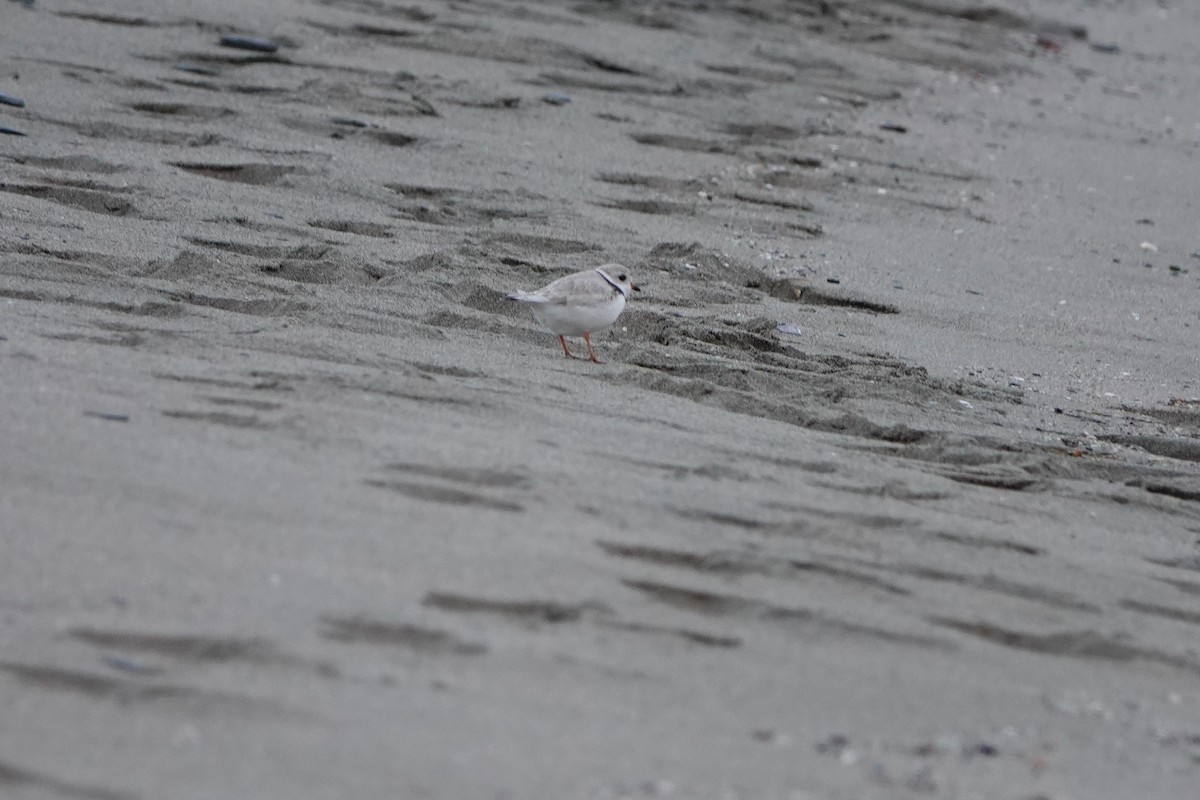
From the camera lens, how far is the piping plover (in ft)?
16.1

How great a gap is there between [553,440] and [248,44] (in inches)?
200

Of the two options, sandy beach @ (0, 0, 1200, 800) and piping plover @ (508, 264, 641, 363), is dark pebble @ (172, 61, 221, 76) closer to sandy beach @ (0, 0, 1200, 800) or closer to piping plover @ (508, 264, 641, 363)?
sandy beach @ (0, 0, 1200, 800)

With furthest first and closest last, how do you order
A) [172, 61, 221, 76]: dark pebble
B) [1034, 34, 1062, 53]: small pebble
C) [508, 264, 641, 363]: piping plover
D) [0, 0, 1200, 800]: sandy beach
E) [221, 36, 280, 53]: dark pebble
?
[1034, 34, 1062, 53]: small pebble
[221, 36, 280, 53]: dark pebble
[172, 61, 221, 76]: dark pebble
[508, 264, 641, 363]: piping plover
[0, 0, 1200, 800]: sandy beach

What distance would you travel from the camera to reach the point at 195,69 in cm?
785

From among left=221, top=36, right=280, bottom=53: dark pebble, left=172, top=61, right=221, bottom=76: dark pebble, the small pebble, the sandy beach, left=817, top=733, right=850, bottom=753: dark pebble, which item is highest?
the small pebble

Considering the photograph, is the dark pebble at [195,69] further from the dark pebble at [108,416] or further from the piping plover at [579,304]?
Result: the dark pebble at [108,416]

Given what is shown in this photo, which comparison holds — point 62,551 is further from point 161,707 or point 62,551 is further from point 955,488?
point 955,488

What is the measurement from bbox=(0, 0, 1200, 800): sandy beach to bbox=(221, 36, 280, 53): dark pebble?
5 centimetres

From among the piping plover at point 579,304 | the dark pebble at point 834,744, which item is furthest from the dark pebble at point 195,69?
the dark pebble at point 834,744

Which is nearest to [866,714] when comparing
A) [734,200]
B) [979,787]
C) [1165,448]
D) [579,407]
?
[979,787]

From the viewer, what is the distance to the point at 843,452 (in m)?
4.28

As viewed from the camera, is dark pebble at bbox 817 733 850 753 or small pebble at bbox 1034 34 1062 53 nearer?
dark pebble at bbox 817 733 850 753

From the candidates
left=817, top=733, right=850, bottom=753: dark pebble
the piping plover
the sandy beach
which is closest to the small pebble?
the sandy beach

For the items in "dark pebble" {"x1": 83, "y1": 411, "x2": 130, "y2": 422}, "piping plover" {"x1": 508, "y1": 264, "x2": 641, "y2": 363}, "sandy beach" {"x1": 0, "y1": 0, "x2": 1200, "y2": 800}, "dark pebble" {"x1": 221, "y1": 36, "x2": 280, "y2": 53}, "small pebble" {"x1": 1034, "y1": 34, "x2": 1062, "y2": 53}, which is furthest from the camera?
"small pebble" {"x1": 1034, "y1": 34, "x2": 1062, "y2": 53}
